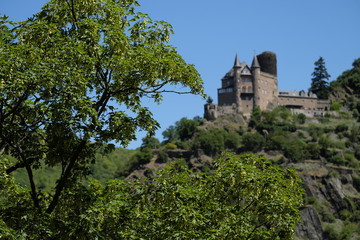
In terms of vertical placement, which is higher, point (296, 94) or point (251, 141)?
point (296, 94)

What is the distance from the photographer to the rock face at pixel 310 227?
410 ft

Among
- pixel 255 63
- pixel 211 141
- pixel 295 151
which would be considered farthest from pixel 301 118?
pixel 211 141

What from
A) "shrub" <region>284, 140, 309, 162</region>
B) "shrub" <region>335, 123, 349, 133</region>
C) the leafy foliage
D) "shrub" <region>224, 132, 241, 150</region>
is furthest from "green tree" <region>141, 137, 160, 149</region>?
the leafy foliage

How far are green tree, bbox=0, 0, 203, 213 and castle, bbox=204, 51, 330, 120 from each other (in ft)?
415

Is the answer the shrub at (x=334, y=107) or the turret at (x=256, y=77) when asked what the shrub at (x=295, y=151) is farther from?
the shrub at (x=334, y=107)

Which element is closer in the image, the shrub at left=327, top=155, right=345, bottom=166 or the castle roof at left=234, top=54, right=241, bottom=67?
the shrub at left=327, top=155, right=345, bottom=166

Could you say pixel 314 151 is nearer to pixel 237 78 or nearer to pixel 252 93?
pixel 252 93

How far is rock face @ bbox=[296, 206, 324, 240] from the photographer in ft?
410

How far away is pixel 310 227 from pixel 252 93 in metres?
37.1

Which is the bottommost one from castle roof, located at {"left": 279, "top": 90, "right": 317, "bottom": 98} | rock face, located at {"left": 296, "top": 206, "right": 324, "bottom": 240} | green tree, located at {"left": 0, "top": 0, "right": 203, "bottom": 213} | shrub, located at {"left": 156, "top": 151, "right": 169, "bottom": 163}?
rock face, located at {"left": 296, "top": 206, "right": 324, "bottom": 240}

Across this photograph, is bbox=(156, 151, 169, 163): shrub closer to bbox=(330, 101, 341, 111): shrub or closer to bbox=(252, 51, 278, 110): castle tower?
bbox=(252, 51, 278, 110): castle tower

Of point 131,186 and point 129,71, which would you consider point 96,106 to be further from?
point 131,186

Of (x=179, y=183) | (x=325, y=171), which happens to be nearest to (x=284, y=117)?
(x=325, y=171)

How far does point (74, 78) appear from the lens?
19734 millimetres
